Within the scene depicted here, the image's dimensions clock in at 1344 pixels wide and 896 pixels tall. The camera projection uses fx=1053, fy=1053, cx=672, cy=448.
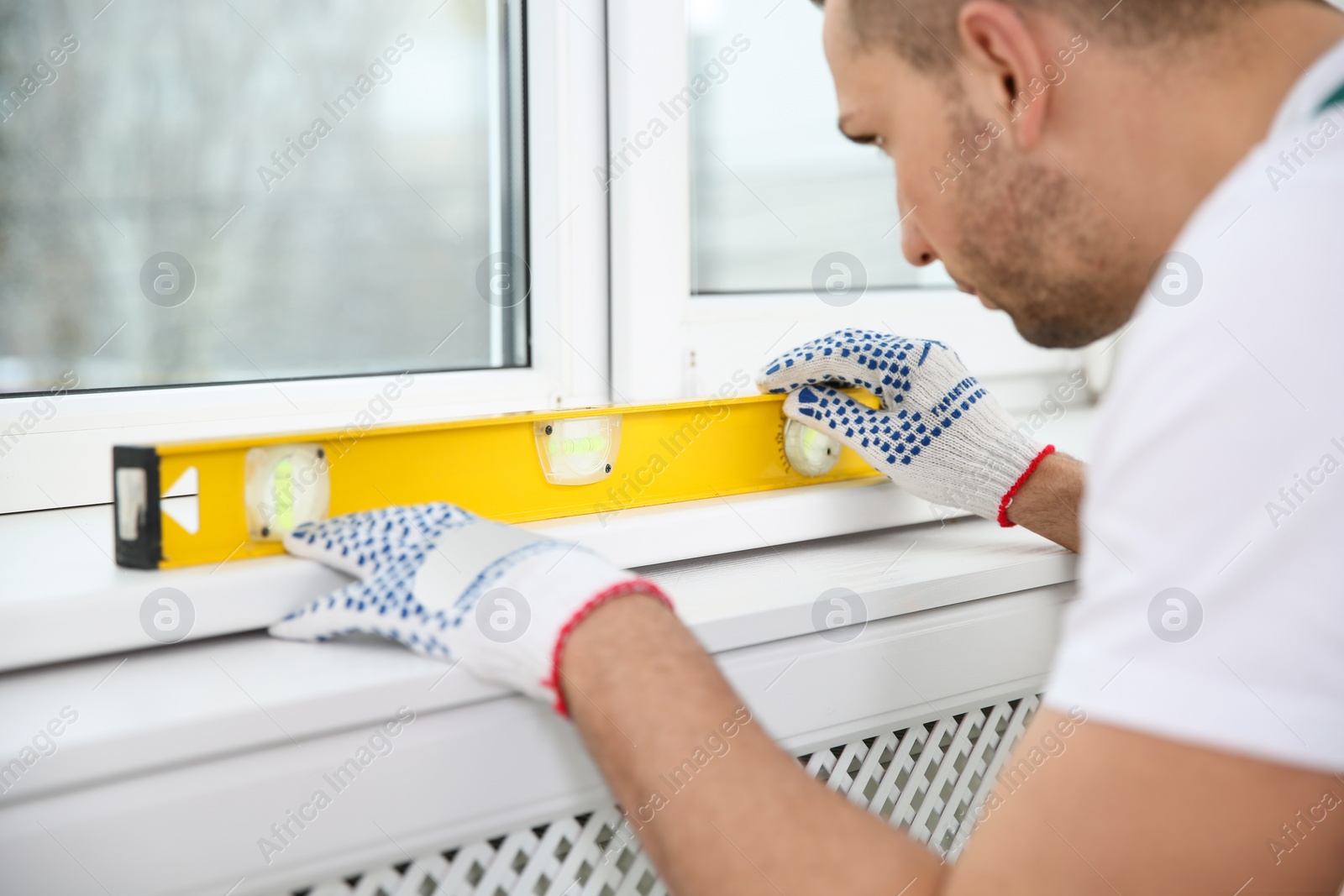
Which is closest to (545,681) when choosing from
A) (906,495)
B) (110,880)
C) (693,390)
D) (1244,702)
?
(110,880)

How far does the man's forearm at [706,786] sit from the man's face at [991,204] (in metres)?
0.35

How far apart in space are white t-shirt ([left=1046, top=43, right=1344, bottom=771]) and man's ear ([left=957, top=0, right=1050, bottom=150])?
187 millimetres

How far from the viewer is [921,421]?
0.98 meters

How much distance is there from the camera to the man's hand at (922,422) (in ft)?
3.16

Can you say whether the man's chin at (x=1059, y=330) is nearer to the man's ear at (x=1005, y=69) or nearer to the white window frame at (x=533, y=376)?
the man's ear at (x=1005, y=69)

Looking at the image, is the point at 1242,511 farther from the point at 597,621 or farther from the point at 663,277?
the point at 663,277

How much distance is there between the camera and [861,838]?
21.0 inches

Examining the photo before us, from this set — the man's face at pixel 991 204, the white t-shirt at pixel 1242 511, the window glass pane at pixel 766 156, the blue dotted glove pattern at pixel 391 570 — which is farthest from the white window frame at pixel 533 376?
the white t-shirt at pixel 1242 511

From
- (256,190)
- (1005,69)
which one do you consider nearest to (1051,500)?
(1005,69)

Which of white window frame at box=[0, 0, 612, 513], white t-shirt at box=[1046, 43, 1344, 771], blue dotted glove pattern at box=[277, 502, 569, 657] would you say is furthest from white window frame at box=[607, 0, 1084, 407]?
white t-shirt at box=[1046, 43, 1344, 771]

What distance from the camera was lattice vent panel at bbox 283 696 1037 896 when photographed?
2.06ft

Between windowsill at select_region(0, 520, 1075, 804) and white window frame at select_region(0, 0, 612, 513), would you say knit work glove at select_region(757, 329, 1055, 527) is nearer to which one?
windowsill at select_region(0, 520, 1075, 804)

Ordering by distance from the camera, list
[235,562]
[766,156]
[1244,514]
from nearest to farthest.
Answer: [1244,514] → [235,562] → [766,156]

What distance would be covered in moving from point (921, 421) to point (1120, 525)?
0.50m
